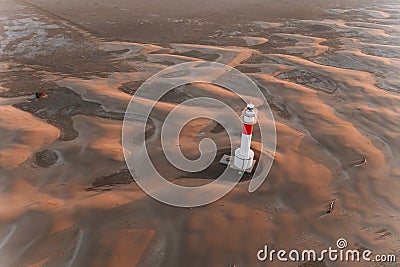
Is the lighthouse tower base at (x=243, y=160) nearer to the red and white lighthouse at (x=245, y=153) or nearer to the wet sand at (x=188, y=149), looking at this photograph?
the red and white lighthouse at (x=245, y=153)

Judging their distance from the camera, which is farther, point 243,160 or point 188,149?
point 188,149

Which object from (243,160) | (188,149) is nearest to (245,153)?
(243,160)

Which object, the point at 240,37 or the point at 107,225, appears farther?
the point at 240,37

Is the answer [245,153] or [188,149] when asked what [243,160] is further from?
[188,149]

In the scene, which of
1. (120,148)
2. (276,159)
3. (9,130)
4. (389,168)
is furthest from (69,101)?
(389,168)

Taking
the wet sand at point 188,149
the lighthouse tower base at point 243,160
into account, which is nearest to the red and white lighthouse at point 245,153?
the lighthouse tower base at point 243,160

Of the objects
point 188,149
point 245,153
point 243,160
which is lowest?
point 188,149

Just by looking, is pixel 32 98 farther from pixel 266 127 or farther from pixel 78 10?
pixel 78 10
